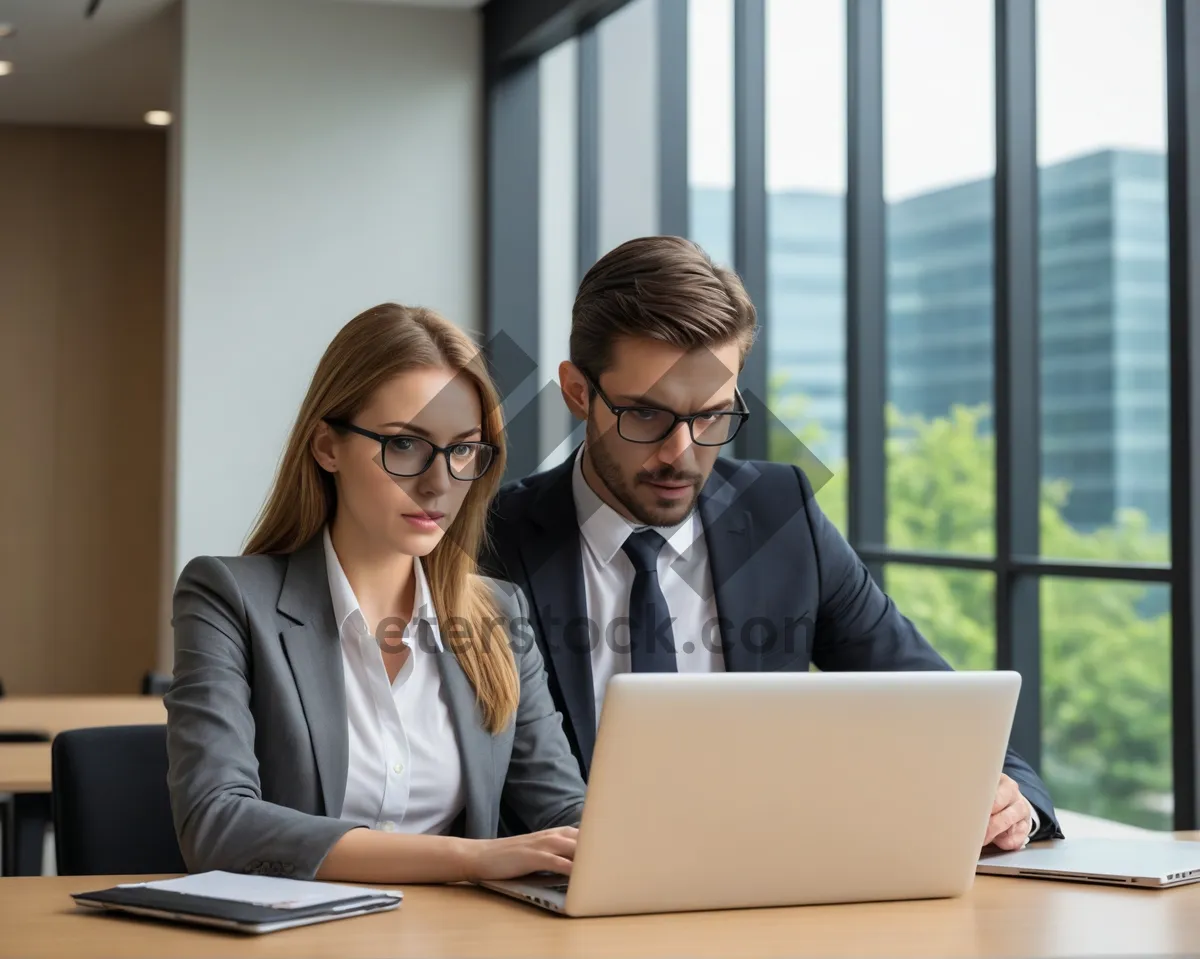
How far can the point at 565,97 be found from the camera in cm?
587

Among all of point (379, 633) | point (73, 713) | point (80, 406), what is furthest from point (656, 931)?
point (80, 406)

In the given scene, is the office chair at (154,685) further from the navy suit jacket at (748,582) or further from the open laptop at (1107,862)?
the open laptop at (1107,862)

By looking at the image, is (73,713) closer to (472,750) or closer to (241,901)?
(472,750)

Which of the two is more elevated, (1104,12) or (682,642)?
(1104,12)

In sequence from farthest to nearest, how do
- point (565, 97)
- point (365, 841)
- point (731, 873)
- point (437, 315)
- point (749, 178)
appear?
point (565, 97), point (749, 178), point (437, 315), point (365, 841), point (731, 873)

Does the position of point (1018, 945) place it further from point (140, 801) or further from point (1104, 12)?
point (1104, 12)

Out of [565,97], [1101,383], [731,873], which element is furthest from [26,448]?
[731,873]

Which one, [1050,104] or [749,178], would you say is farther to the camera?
[749,178]

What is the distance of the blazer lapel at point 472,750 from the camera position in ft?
6.26

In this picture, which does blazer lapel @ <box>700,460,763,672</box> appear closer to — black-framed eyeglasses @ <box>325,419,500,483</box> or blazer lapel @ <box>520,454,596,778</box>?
blazer lapel @ <box>520,454,596,778</box>

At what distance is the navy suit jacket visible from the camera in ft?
7.16

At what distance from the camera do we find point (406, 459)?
192cm

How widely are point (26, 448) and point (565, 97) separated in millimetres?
3231

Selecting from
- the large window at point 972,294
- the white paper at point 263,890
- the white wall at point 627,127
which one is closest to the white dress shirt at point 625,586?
the white paper at point 263,890
